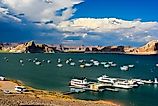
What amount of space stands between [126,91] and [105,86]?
6.76 meters

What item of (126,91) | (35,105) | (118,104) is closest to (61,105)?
(35,105)

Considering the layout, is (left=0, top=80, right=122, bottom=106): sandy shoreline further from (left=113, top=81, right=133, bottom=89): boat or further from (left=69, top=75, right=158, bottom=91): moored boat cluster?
(left=113, top=81, right=133, bottom=89): boat

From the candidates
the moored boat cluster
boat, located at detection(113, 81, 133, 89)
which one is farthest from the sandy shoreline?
boat, located at detection(113, 81, 133, 89)

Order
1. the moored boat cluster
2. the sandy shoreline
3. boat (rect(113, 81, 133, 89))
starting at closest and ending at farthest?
1. the sandy shoreline
2. the moored boat cluster
3. boat (rect(113, 81, 133, 89))

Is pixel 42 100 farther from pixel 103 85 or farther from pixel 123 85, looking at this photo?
pixel 123 85

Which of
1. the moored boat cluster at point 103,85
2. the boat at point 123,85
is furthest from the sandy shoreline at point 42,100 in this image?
the boat at point 123,85

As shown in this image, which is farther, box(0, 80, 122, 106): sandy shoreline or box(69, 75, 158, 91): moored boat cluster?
box(69, 75, 158, 91): moored boat cluster

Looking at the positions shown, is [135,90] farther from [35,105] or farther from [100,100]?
[35,105]

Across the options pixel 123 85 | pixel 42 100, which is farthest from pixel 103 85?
pixel 42 100

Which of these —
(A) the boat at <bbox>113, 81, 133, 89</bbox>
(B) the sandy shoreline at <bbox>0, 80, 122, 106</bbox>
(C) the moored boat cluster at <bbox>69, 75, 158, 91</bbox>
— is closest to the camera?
(B) the sandy shoreline at <bbox>0, 80, 122, 106</bbox>

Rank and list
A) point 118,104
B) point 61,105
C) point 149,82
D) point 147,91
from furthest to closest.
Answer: point 149,82
point 147,91
point 118,104
point 61,105

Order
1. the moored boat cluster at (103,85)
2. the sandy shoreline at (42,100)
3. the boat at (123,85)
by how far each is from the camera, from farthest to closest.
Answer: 1. the boat at (123,85)
2. the moored boat cluster at (103,85)
3. the sandy shoreline at (42,100)

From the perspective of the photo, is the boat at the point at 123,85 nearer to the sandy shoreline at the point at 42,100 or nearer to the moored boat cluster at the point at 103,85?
the moored boat cluster at the point at 103,85

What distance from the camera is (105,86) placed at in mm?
118562
